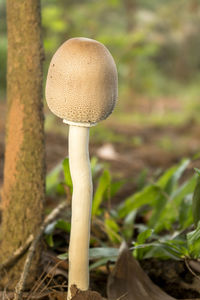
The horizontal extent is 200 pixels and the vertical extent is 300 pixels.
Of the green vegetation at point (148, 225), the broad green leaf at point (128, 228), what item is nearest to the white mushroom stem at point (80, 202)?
the green vegetation at point (148, 225)

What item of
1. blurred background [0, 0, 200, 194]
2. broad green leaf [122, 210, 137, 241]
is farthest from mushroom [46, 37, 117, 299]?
blurred background [0, 0, 200, 194]

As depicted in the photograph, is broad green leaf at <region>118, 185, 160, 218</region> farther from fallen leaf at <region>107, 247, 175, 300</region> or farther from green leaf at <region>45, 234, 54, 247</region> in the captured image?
fallen leaf at <region>107, 247, 175, 300</region>

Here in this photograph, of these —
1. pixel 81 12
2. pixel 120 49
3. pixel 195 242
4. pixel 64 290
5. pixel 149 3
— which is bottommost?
pixel 64 290

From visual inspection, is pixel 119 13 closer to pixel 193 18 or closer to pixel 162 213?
pixel 193 18

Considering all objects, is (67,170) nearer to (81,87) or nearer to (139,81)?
(81,87)

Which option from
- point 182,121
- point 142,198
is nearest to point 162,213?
point 142,198

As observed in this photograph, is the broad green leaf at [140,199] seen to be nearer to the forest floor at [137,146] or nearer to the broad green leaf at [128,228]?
the broad green leaf at [128,228]
